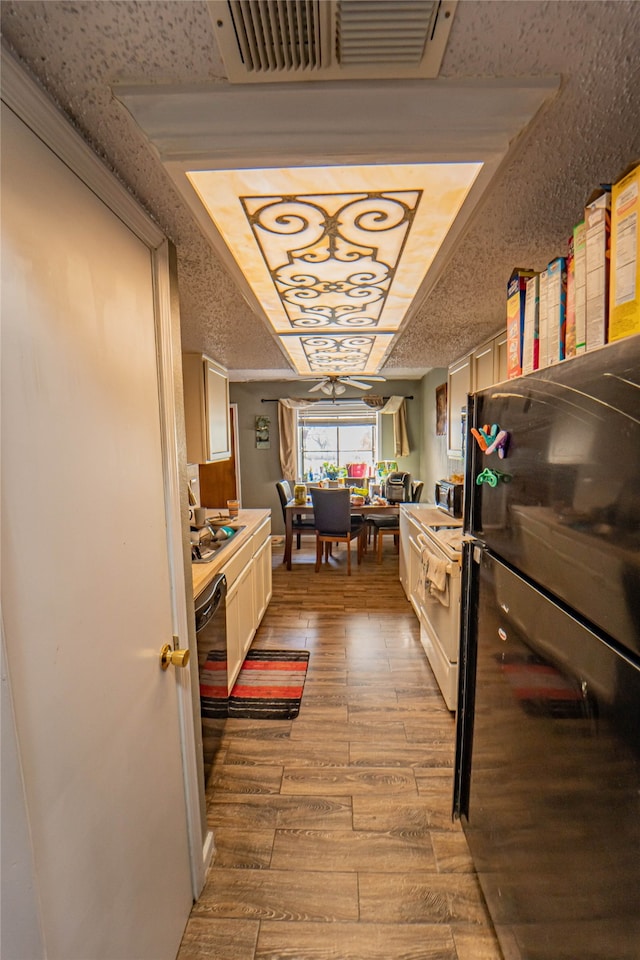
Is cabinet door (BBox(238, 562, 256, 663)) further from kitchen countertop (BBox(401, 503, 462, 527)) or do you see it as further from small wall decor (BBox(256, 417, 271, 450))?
small wall decor (BBox(256, 417, 271, 450))

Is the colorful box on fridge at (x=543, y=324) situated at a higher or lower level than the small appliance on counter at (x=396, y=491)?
higher

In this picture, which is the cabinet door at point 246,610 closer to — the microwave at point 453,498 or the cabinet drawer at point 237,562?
the cabinet drawer at point 237,562

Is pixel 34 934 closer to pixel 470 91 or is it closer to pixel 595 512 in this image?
pixel 595 512

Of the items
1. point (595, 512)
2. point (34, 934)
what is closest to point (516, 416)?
point (595, 512)

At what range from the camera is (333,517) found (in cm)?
450

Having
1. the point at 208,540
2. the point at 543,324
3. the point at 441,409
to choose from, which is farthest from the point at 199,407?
the point at 441,409

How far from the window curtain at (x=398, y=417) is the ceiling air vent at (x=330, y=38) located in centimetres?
532

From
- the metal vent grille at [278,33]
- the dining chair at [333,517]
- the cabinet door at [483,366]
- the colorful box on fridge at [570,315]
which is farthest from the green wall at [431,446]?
the metal vent grille at [278,33]

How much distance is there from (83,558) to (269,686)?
82.7 inches

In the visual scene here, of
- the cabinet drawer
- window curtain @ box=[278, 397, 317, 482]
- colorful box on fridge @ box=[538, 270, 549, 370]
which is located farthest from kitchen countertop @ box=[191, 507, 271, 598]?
window curtain @ box=[278, 397, 317, 482]

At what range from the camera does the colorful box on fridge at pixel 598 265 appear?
0.75 meters

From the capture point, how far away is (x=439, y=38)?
61 centimetres

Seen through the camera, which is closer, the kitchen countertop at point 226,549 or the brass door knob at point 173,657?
the brass door knob at point 173,657

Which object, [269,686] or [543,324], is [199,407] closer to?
[269,686]
